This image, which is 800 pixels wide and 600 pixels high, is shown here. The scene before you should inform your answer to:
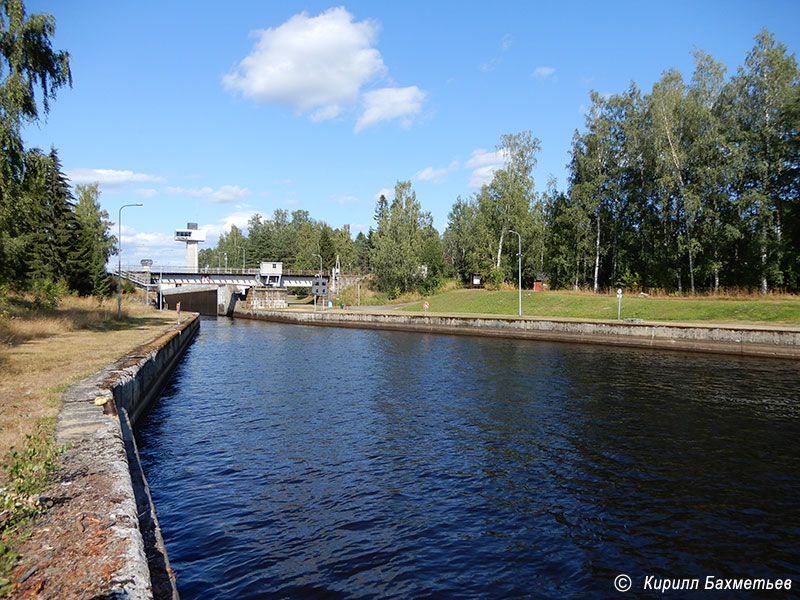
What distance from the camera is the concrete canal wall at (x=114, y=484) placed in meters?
4.88

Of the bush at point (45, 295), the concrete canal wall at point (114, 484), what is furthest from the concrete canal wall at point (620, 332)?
the concrete canal wall at point (114, 484)

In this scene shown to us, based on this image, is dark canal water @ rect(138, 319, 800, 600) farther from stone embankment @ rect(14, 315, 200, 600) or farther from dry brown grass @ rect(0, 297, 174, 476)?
dry brown grass @ rect(0, 297, 174, 476)

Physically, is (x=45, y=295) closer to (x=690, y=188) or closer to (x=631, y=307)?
(x=631, y=307)

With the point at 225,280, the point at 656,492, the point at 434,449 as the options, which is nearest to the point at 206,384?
the point at 434,449

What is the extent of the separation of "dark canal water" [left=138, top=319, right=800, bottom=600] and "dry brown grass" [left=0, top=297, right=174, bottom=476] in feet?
9.62

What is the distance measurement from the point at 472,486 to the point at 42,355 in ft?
57.7

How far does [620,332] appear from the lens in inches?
1532

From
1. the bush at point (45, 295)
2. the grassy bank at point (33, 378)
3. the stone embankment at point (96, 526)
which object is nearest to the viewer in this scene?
the stone embankment at point (96, 526)

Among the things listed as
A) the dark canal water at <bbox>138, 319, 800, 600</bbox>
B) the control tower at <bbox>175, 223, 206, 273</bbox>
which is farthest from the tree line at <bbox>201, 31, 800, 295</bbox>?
the control tower at <bbox>175, 223, 206, 273</bbox>

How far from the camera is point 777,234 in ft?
140

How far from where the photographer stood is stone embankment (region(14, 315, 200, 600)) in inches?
179

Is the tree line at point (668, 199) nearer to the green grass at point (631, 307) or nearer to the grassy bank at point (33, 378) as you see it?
the green grass at point (631, 307)

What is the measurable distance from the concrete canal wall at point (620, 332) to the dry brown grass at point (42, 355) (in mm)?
28563

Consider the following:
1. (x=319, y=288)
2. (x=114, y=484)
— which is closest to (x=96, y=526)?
(x=114, y=484)
